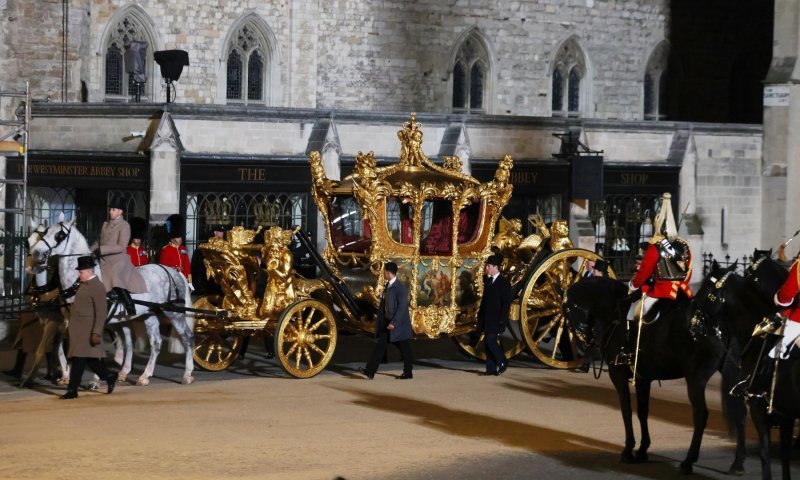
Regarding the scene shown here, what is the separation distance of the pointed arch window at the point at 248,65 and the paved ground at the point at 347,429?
613 inches

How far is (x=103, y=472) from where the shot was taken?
11938 mm

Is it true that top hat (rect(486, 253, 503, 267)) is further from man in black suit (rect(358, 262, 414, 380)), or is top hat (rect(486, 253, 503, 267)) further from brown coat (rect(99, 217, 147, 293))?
brown coat (rect(99, 217, 147, 293))

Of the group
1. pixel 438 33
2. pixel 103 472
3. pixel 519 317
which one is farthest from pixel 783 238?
pixel 103 472

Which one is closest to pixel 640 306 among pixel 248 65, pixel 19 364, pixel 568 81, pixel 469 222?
pixel 469 222

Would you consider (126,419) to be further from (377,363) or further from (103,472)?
(377,363)

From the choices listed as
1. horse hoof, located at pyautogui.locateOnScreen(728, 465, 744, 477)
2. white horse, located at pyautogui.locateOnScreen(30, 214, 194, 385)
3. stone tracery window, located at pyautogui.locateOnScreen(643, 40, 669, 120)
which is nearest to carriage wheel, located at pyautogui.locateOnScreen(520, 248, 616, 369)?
white horse, located at pyautogui.locateOnScreen(30, 214, 194, 385)

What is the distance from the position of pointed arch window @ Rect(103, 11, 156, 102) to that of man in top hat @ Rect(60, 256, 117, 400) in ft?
53.2

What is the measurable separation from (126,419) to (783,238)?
20881mm

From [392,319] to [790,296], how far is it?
7009mm

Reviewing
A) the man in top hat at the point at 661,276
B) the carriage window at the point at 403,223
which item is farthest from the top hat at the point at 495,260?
the man in top hat at the point at 661,276

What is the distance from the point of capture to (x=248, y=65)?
3350 centimetres

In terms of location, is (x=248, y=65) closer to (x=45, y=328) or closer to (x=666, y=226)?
(x=45, y=328)

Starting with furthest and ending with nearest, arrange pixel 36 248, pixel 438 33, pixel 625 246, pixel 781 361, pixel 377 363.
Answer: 1. pixel 438 33
2. pixel 625 246
3. pixel 377 363
4. pixel 36 248
5. pixel 781 361

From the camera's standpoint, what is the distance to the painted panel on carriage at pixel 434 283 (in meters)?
18.1
